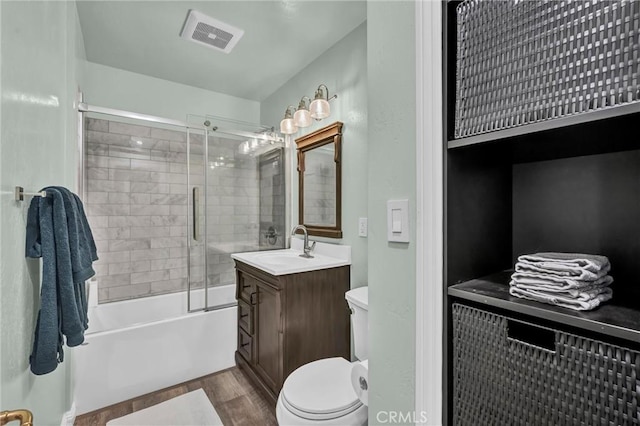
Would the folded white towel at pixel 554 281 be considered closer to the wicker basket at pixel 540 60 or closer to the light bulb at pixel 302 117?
the wicker basket at pixel 540 60

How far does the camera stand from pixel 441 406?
755 millimetres

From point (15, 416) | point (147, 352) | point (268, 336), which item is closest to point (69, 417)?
point (147, 352)

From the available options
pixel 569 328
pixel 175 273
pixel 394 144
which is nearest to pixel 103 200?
pixel 175 273

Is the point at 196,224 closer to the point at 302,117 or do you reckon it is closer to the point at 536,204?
the point at 302,117

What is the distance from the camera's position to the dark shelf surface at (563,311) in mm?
516

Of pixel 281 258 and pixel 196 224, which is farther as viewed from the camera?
pixel 196 224

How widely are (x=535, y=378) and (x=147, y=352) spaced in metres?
2.33

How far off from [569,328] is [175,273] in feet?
10.7

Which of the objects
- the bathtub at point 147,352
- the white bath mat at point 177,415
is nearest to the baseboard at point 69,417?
the bathtub at point 147,352

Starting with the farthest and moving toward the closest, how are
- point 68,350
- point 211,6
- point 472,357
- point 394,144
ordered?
point 211,6
point 68,350
point 394,144
point 472,357

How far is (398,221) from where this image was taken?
82 centimetres

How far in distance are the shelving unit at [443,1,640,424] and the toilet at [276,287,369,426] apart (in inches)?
25.9

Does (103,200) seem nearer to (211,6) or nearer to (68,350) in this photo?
(68,350)

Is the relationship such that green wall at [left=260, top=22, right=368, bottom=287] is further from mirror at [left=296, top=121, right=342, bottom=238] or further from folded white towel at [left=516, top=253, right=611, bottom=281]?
folded white towel at [left=516, top=253, right=611, bottom=281]
